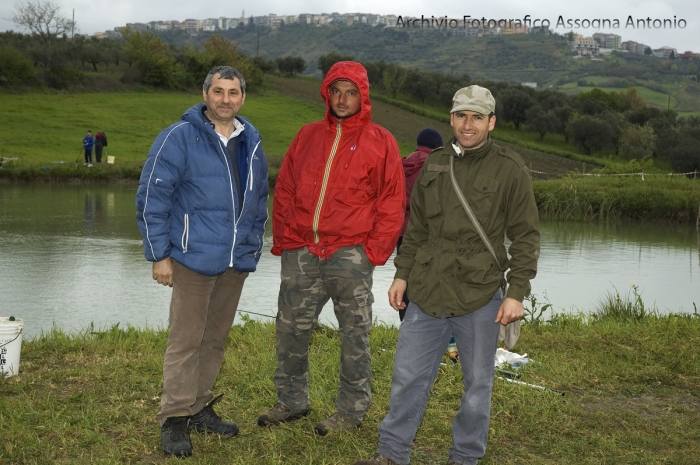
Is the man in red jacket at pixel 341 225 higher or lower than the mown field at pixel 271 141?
higher

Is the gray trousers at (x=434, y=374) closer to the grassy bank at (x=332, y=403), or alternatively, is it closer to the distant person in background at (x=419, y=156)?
the grassy bank at (x=332, y=403)

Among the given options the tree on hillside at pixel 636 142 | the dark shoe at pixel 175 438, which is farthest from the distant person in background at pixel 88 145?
the tree on hillside at pixel 636 142

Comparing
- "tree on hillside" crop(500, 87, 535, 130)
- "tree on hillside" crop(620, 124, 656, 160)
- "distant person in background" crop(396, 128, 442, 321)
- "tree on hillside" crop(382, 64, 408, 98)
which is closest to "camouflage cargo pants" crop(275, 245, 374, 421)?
"distant person in background" crop(396, 128, 442, 321)

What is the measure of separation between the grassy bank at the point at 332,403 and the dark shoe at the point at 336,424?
4 cm

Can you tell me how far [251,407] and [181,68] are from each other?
53221 mm

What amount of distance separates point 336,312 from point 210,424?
0.79 meters

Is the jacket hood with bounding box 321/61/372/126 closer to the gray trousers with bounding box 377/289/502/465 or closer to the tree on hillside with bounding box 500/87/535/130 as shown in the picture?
the gray trousers with bounding box 377/289/502/465

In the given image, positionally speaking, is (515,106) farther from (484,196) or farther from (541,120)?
(484,196)

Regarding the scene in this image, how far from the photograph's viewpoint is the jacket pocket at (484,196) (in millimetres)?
3537

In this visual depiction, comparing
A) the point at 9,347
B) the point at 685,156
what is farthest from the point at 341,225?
the point at 685,156

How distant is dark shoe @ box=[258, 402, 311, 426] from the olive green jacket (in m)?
1.05

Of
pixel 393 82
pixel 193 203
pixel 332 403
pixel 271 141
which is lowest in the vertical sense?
pixel 271 141

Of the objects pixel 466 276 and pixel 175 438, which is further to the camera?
pixel 175 438

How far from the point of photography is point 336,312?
13.9 ft
